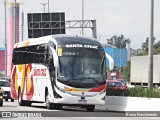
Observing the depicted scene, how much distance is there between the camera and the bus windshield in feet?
102

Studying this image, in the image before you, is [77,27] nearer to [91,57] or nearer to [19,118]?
[91,57]

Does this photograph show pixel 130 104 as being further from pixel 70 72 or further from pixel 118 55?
pixel 118 55

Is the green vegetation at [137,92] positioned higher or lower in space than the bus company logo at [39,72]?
lower

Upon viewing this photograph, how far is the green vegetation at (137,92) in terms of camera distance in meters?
32.2

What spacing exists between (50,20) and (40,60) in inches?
1115

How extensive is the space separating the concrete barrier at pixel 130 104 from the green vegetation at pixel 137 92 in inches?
36.2

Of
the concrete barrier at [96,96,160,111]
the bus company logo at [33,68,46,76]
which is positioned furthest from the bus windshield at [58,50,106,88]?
the bus company logo at [33,68,46,76]

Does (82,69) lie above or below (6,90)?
above

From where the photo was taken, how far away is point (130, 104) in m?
32.0

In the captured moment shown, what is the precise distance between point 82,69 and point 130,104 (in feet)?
10.00

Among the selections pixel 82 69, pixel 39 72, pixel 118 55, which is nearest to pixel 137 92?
pixel 82 69

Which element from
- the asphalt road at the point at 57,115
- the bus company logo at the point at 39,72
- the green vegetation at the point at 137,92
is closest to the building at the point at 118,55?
the green vegetation at the point at 137,92

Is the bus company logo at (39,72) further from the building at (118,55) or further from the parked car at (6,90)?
the building at (118,55)

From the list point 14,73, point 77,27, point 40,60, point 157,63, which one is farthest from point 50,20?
point 40,60
